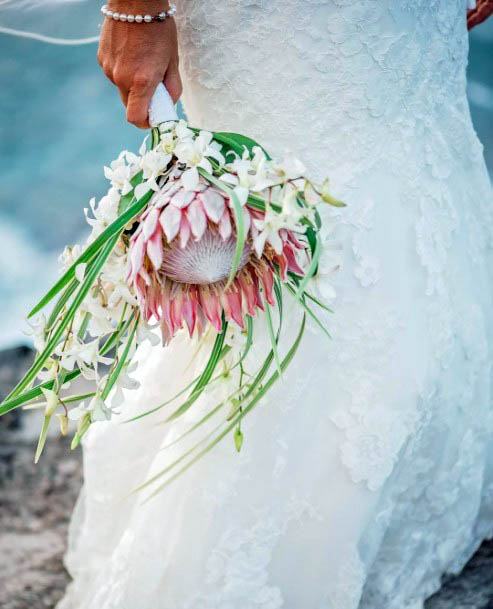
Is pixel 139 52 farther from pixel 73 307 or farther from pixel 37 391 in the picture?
pixel 37 391

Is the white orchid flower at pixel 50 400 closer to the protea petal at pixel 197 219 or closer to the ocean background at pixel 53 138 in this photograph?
the protea petal at pixel 197 219

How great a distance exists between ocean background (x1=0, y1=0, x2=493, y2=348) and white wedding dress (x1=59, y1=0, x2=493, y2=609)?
2.58 m

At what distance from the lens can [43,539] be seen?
1.68 metres

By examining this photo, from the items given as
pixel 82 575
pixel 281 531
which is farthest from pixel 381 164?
pixel 82 575

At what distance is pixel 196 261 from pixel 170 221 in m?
0.06

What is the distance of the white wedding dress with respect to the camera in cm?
103

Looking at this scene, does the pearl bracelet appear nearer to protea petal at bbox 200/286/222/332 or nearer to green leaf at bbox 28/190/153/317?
green leaf at bbox 28/190/153/317

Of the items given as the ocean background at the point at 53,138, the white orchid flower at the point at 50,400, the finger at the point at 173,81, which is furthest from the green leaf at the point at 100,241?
the ocean background at the point at 53,138

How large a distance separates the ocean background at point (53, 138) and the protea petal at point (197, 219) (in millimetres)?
2825

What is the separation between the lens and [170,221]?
802mm

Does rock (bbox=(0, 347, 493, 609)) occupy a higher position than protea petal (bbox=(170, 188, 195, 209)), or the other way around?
protea petal (bbox=(170, 188, 195, 209))

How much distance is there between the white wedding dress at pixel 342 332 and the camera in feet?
3.37

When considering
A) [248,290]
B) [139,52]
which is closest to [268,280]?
[248,290]

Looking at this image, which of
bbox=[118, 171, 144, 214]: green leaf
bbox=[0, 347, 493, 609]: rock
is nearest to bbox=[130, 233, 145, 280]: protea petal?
bbox=[118, 171, 144, 214]: green leaf
